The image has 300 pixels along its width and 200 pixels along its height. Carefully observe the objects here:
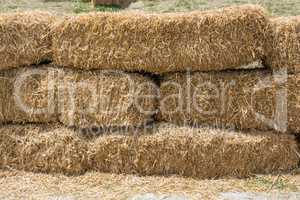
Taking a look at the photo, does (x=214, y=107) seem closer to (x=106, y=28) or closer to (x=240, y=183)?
(x=240, y=183)

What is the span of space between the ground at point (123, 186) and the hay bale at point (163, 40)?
1.12 metres

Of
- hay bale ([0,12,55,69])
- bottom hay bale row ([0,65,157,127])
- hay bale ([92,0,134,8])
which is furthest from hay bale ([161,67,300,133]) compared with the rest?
hay bale ([92,0,134,8])

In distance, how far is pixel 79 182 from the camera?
5645mm

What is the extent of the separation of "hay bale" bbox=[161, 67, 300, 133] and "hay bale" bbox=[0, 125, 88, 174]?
3.35ft

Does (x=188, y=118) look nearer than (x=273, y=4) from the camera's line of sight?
Yes

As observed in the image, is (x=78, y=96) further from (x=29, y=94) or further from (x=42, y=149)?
(x=42, y=149)

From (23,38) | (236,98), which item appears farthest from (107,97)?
(236,98)

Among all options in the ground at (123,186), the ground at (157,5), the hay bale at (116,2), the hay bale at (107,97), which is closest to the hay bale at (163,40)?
the hay bale at (107,97)

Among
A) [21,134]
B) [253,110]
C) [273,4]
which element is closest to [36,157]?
[21,134]

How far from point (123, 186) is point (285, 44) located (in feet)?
6.92

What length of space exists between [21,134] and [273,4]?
8.03 meters

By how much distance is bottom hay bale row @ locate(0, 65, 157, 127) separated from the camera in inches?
224

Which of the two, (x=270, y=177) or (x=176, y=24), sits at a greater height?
(x=176, y=24)

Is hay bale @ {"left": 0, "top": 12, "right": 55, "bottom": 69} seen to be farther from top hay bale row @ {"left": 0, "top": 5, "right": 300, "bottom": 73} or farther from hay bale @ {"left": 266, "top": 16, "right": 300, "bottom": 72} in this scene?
hay bale @ {"left": 266, "top": 16, "right": 300, "bottom": 72}
